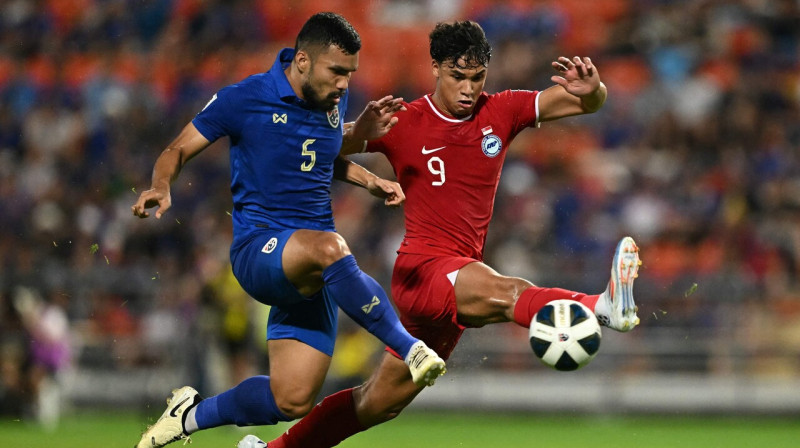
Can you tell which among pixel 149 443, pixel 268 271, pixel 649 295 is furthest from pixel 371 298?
pixel 649 295

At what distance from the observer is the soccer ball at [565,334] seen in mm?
5688

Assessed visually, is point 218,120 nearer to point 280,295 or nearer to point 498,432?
point 280,295

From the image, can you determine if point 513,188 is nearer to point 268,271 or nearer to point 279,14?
point 279,14

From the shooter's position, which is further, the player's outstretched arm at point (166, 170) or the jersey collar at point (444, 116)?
the jersey collar at point (444, 116)

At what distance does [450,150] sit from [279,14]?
31.9 feet

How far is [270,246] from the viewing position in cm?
591

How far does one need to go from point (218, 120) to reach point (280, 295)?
98 centimetres

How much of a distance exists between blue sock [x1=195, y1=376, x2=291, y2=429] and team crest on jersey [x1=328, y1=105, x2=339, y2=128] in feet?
4.74

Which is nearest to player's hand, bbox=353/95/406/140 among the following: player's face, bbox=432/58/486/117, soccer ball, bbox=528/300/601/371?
player's face, bbox=432/58/486/117

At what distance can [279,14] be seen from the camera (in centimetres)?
1575

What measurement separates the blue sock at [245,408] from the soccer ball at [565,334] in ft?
4.92

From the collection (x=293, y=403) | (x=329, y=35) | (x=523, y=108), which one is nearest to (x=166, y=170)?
(x=329, y=35)

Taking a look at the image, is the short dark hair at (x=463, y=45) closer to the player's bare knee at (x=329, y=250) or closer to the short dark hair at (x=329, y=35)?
the short dark hair at (x=329, y=35)

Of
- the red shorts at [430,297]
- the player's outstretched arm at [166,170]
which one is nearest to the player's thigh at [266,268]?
the player's outstretched arm at [166,170]
